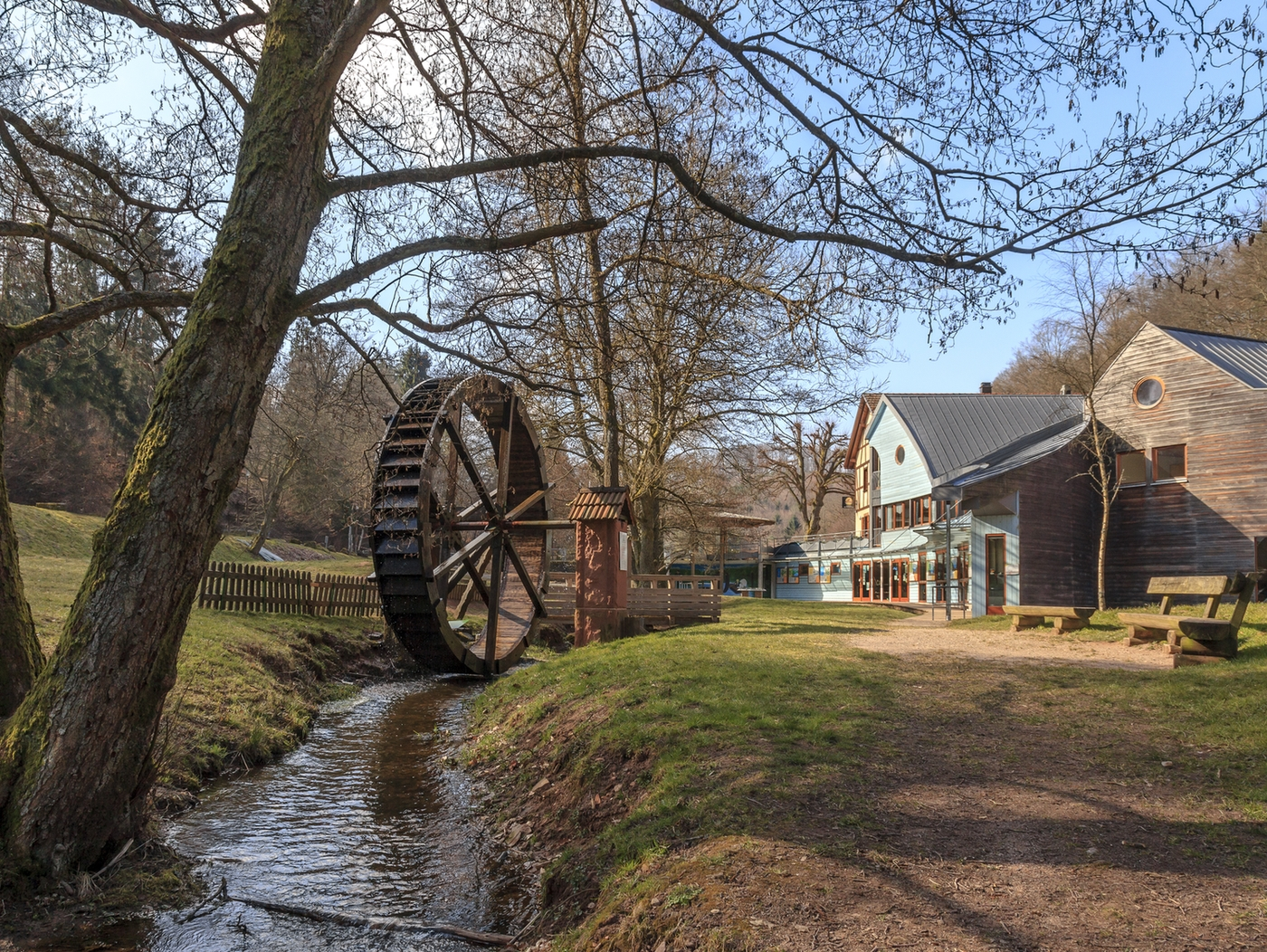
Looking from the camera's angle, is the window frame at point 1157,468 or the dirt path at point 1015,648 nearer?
the dirt path at point 1015,648

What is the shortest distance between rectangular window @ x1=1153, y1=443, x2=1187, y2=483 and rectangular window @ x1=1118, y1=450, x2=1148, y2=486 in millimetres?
280

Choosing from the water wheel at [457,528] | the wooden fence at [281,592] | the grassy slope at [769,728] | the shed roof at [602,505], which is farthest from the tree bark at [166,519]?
the wooden fence at [281,592]

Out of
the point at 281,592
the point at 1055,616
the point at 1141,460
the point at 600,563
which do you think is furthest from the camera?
the point at 1141,460

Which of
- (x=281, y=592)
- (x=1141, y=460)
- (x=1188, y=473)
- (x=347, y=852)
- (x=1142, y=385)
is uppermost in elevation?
(x=1142, y=385)

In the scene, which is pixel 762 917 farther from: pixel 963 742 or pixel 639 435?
pixel 639 435

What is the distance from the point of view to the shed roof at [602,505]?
13.1m

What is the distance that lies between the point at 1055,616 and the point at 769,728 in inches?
356

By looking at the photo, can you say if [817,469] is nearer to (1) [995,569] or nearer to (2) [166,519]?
(1) [995,569]

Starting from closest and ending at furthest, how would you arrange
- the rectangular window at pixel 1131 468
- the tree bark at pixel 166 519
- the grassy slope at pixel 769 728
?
the tree bark at pixel 166 519 < the grassy slope at pixel 769 728 < the rectangular window at pixel 1131 468

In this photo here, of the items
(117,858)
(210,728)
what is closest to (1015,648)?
(210,728)

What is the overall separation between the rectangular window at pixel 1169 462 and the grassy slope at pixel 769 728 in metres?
9.68

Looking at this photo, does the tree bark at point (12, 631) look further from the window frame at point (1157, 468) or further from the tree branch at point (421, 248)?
the window frame at point (1157, 468)

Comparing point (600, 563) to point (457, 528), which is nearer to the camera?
point (600, 563)

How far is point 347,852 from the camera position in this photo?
5.35 m
